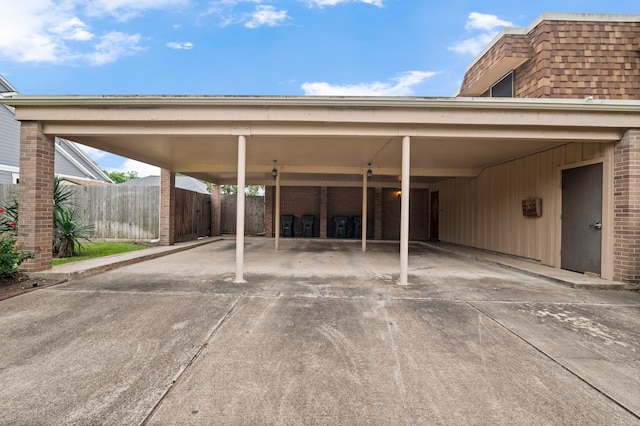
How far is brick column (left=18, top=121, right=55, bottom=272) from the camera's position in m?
4.96

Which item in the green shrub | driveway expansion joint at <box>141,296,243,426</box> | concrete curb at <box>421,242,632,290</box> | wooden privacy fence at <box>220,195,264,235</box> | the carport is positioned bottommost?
driveway expansion joint at <box>141,296,243,426</box>

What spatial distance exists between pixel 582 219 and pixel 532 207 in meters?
1.26

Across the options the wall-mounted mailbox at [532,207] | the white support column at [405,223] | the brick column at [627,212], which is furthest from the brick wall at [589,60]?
the white support column at [405,223]

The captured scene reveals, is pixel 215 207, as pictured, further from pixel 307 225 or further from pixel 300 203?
pixel 307 225

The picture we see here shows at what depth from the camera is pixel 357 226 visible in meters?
13.6

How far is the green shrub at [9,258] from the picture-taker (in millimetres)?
4461

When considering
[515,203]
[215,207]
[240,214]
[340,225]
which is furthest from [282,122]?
[215,207]

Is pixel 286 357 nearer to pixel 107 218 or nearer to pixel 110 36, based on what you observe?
pixel 107 218

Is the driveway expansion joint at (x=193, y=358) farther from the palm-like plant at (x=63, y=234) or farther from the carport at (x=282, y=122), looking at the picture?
the palm-like plant at (x=63, y=234)

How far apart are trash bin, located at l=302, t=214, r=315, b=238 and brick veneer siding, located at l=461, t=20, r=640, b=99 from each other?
29.9ft

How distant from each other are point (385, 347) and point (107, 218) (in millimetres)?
A: 11266

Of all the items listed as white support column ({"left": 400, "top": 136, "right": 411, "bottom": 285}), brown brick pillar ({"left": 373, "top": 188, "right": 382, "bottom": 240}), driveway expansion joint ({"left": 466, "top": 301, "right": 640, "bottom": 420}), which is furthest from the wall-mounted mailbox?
brown brick pillar ({"left": 373, "top": 188, "right": 382, "bottom": 240})

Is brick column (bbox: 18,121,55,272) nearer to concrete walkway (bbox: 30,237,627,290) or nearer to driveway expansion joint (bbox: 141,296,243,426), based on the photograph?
concrete walkway (bbox: 30,237,627,290)

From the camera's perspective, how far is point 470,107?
4762mm
